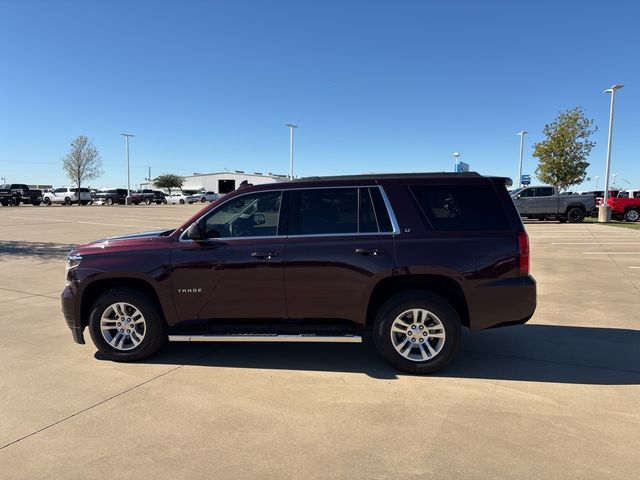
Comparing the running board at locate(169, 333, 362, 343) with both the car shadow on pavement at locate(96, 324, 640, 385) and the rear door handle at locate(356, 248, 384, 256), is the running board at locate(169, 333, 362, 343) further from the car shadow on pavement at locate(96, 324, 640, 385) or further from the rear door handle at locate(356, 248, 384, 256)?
the rear door handle at locate(356, 248, 384, 256)

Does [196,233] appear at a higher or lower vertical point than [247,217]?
lower

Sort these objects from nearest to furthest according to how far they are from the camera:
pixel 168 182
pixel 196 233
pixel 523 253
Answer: pixel 523 253 < pixel 196 233 < pixel 168 182

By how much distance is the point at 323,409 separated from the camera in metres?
3.80

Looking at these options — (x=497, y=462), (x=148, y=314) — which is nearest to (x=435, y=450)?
(x=497, y=462)

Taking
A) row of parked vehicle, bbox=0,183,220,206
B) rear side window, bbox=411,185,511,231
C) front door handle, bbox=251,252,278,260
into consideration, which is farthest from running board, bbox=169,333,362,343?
row of parked vehicle, bbox=0,183,220,206

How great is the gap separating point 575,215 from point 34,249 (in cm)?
2510

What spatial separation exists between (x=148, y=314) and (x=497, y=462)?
136 inches

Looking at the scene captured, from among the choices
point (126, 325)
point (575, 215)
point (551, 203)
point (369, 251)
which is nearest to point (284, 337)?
point (369, 251)

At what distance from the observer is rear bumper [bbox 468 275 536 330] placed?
440cm

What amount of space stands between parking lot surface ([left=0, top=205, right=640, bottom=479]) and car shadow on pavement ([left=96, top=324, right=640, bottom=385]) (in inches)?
0.9

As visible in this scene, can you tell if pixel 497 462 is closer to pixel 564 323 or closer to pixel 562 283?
pixel 564 323

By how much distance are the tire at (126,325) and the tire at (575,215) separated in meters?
25.4

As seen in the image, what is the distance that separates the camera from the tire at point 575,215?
82.3ft

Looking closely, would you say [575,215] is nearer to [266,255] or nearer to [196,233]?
[266,255]
